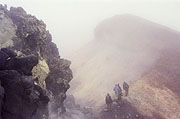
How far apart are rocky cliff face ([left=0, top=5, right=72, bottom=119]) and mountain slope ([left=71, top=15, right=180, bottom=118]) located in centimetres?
900

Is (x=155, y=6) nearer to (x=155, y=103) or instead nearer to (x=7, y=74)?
(x=155, y=103)

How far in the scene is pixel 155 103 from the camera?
30906mm

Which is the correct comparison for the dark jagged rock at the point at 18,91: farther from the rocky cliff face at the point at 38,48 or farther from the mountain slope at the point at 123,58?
the mountain slope at the point at 123,58

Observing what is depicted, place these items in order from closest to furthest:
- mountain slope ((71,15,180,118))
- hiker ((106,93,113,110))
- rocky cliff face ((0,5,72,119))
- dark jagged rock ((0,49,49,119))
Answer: dark jagged rock ((0,49,49,119))
rocky cliff face ((0,5,72,119))
hiker ((106,93,113,110))
mountain slope ((71,15,180,118))

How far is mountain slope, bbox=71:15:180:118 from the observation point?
127 ft

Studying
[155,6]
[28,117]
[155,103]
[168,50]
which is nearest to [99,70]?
[168,50]

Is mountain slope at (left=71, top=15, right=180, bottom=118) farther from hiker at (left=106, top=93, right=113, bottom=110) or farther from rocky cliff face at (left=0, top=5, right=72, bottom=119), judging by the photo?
rocky cliff face at (left=0, top=5, right=72, bottom=119)

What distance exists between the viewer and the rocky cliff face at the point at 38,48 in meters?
23.1

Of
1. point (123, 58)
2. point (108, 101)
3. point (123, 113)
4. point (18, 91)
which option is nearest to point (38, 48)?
point (18, 91)

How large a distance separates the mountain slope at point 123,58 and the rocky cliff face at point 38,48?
9000mm

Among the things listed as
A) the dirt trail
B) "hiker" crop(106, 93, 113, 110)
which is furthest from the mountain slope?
"hiker" crop(106, 93, 113, 110)

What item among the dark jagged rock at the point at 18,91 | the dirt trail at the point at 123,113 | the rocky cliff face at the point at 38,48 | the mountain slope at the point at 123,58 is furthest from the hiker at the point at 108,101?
the dark jagged rock at the point at 18,91

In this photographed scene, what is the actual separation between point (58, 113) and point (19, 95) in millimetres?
12960

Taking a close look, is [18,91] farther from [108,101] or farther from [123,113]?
[123,113]
